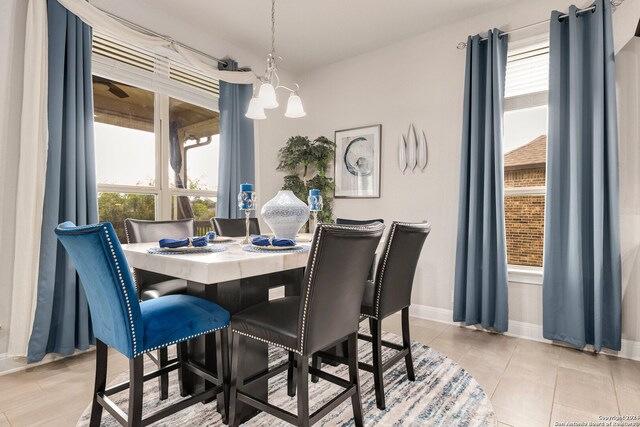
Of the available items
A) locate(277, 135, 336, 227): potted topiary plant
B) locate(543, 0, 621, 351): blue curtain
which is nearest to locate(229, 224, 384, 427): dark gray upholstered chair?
locate(543, 0, 621, 351): blue curtain

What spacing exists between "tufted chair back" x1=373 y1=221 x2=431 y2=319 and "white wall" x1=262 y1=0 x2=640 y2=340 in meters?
1.50

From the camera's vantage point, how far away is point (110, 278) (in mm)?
1275

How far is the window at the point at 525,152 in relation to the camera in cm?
296

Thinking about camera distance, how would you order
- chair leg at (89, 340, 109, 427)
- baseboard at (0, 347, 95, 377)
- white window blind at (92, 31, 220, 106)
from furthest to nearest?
white window blind at (92, 31, 220, 106)
baseboard at (0, 347, 95, 377)
chair leg at (89, 340, 109, 427)

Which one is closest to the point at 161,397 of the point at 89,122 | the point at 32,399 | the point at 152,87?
the point at 32,399

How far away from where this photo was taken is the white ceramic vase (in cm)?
203

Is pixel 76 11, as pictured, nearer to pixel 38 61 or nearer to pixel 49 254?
pixel 38 61

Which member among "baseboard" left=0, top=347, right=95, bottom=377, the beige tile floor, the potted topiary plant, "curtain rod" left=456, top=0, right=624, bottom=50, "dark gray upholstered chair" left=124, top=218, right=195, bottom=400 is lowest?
the beige tile floor

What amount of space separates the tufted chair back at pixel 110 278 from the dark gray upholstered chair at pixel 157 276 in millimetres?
626

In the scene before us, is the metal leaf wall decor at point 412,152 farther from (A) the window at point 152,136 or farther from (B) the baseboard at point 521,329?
(A) the window at point 152,136

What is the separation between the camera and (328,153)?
3.94m

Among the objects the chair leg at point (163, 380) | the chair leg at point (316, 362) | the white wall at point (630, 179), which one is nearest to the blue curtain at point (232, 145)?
the chair leg at point (163, 380)

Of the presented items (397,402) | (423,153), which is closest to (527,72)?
(423,153)

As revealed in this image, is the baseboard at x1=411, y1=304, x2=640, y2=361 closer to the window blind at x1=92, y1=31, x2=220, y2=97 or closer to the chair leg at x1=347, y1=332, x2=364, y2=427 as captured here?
the chair leg at x1=347, y1=332, x2=364, y2=427
